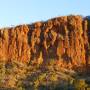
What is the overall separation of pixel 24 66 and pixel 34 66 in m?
0.88

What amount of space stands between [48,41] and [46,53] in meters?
1.18

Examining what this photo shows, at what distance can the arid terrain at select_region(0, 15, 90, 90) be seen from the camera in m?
50.8

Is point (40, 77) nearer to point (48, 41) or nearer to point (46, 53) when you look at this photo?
point (46, 53)

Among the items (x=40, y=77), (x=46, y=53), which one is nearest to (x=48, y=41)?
(x=46, y=53)

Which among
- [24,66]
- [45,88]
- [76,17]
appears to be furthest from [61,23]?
[45,88]

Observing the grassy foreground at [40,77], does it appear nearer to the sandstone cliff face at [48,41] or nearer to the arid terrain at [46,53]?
the arid terrain at [46,53]

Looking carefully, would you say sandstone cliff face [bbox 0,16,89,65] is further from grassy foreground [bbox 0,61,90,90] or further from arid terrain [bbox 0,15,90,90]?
grassy foreground [bbox 0,61,90,90]

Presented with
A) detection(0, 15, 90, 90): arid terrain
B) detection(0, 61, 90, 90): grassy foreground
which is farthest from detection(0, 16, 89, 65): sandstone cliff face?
detection(0, 61, 90, 90): grassy foreground

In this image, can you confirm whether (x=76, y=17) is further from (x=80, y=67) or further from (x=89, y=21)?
(x=80, y=67)

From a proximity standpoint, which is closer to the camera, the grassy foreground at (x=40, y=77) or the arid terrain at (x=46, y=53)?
the grassy foreground at (x=40, y=77)

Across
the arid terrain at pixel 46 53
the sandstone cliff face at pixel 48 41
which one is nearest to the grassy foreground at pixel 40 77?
the arid terrain at pixel 46 53

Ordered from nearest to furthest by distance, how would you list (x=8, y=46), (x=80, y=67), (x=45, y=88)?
(x=45, y=88), (x=80, y=67), (x=8, y=46)

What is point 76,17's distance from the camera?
5531cm

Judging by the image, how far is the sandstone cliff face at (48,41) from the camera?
54.3 m
